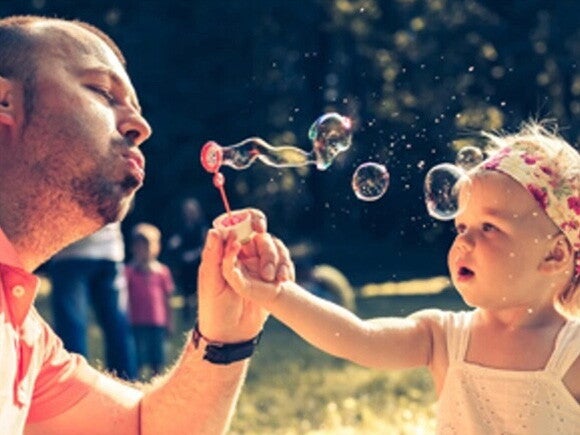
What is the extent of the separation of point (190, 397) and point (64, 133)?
638 millimetres

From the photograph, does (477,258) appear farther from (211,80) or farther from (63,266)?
(211,80)

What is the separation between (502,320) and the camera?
10.2ft

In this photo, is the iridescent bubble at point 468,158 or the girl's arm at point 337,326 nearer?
the girl's arm at point 337,326

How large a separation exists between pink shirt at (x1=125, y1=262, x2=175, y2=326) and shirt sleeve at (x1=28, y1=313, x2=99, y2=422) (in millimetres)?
5449

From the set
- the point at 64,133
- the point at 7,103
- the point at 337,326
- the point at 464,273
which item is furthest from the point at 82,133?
the point at 464,273

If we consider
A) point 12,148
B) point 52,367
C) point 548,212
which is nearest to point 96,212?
point 12,148

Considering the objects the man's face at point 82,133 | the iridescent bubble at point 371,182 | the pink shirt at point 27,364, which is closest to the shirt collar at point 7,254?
the pink shirt at point 27,364

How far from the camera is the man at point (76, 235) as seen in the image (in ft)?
8.97

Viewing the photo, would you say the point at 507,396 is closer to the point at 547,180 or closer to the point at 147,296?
the point at 547,180

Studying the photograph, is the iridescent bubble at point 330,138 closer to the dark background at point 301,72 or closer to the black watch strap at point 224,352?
the black watch strap at point 224,352

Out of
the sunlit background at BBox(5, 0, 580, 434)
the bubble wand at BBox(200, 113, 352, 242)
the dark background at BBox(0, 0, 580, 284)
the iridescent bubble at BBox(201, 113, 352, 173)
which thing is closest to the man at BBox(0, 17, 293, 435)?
the bubble wand at BBox(200, 113, 352, 242)

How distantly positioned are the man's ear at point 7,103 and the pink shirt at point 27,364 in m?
0.25

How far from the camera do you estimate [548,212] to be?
309cm

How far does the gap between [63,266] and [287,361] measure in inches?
86.2
